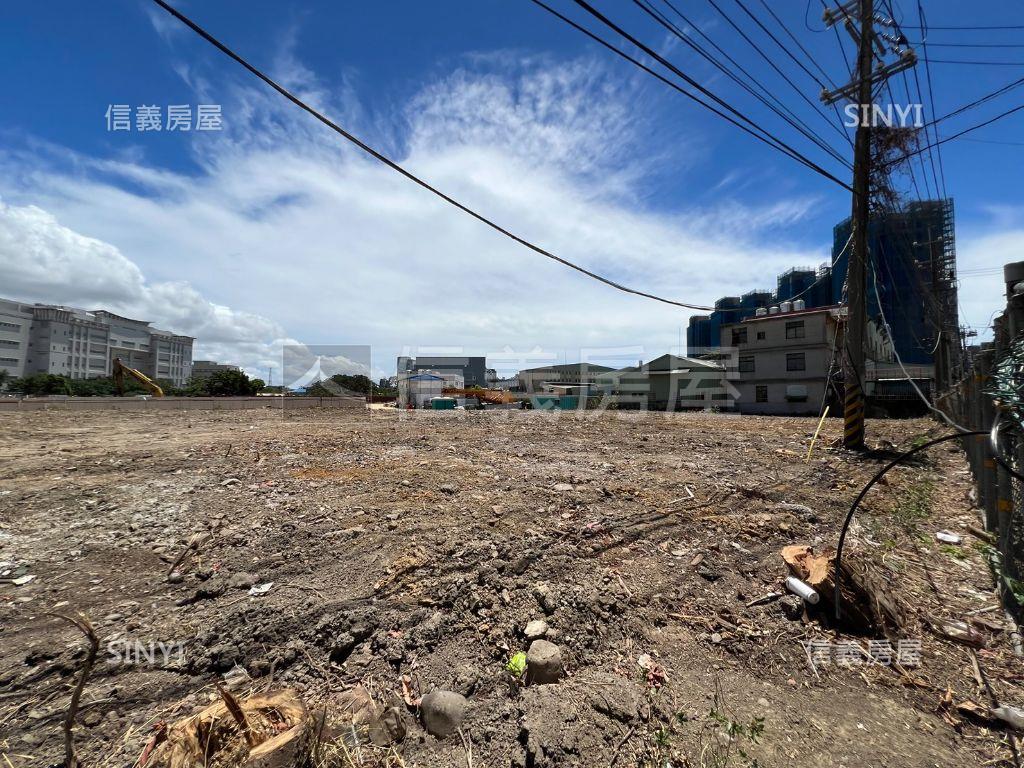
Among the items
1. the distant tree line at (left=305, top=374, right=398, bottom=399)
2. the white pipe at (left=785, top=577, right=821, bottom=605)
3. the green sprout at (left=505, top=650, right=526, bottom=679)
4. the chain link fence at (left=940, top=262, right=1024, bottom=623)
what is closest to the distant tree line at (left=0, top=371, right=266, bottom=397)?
the distant tree line at (left=305, top=374, right=398, bottom=399)

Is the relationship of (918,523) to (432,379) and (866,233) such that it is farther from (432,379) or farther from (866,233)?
(432,379)

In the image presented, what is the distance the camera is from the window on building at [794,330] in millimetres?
26328

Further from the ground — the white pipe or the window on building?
the window on building

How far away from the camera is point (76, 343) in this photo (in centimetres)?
6688

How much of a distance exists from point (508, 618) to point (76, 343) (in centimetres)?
9715

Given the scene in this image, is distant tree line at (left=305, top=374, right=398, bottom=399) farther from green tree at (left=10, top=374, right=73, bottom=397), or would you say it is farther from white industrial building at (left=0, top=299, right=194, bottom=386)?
white industrial building at (left=0, top=299, right=194, bottom=386)

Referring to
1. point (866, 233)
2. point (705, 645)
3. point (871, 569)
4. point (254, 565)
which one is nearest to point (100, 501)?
point (254, 565)

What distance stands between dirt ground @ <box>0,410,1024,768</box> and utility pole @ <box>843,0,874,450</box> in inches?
124

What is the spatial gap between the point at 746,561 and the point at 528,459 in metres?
5.09

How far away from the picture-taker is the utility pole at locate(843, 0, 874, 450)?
8766 mm

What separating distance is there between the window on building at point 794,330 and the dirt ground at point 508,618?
952 inches

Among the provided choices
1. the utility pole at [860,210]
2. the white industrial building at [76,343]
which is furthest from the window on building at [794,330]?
the white industrial building at [76,343]

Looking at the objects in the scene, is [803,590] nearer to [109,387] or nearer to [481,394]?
[481,394]

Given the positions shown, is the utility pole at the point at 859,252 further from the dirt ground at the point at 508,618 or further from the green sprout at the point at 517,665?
the green sprout at the point at 517,665
